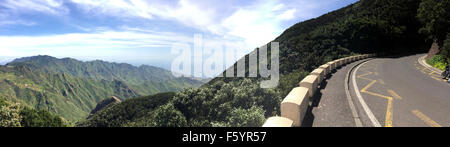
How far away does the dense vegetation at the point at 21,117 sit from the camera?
25850mm

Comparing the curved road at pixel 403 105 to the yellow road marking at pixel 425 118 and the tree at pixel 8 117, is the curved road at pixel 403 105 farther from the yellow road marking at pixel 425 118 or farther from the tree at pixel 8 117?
the tree at pixel 8 117

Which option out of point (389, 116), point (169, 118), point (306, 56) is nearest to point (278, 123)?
point (389, 116)

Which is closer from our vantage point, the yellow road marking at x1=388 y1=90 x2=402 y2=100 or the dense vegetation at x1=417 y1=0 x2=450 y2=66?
the yellow road marking at x1=388 y1=90 x2=402 y2=100

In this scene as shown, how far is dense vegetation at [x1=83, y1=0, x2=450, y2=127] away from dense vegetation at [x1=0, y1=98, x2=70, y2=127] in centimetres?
1610

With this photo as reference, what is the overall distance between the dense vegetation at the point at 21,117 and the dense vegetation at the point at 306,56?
1610 cm

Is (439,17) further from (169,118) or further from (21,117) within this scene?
(21,117)

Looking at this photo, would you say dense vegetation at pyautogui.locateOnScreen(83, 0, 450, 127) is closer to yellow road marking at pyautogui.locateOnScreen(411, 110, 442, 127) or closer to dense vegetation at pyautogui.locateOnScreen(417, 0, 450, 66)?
dense vegetation at pyautogui.locateOnScreen(417, 0, 450, 66)

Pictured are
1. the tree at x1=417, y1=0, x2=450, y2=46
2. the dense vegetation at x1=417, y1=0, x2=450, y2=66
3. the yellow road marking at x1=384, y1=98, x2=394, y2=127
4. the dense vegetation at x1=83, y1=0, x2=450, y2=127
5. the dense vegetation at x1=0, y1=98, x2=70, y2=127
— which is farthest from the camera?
the dense vegetation at x1=0, y1=98, x2=70, y2=127

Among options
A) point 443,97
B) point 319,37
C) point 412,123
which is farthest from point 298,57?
point 412,123

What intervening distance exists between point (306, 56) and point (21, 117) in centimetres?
5853

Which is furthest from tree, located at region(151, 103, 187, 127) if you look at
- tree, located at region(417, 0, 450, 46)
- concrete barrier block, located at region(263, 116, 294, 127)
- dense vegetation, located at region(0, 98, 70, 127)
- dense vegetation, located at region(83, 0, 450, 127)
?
tree, located at region(417, 0, 450, 46)

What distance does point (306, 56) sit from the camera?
1737 inches

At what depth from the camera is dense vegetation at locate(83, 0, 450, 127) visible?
11164 millimetres
